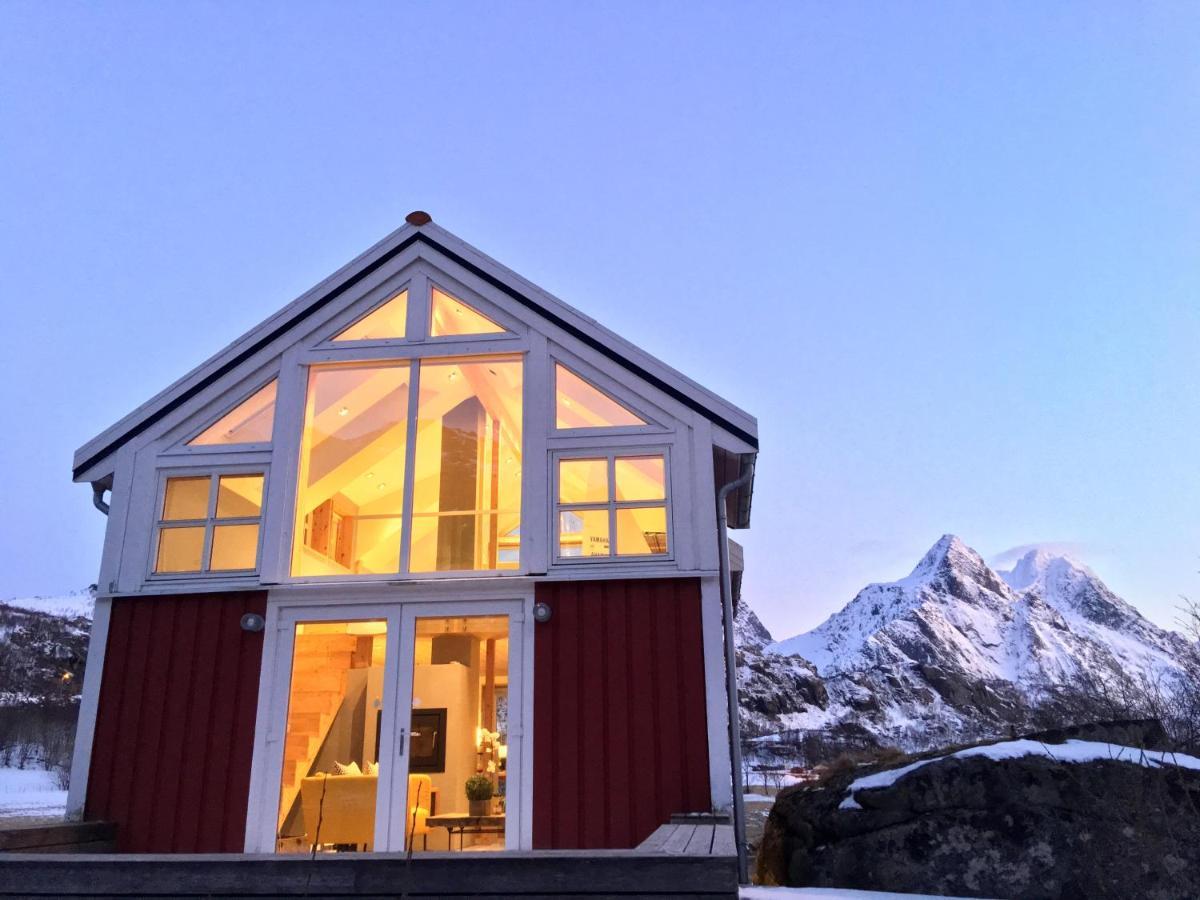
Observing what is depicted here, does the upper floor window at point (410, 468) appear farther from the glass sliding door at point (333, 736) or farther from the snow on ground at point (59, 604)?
the snow on ground at point (59, 604)

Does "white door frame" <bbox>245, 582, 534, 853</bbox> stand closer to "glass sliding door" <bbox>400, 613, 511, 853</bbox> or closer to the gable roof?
"glass sliding door" <bbox>400, 613, 511, 853</bbox>

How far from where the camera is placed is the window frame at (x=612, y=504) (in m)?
7.26

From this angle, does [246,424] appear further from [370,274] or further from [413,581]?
[413,581]

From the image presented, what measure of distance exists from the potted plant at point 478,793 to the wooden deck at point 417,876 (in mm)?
3218

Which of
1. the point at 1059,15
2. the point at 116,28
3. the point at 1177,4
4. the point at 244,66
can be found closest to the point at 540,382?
the point at 1177,4

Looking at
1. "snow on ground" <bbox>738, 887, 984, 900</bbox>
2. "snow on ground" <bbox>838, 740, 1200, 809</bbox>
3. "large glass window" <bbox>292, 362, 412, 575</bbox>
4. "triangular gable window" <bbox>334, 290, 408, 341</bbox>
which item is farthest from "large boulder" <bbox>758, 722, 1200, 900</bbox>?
"triangular gable window" <bbox>334, 290, 408, 341</bbox>

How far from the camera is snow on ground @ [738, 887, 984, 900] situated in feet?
17.0

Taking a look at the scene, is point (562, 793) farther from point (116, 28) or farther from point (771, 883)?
point (116, 28)

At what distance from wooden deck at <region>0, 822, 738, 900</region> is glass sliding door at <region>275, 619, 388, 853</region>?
9.99 feet

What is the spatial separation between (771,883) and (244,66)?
116 feet

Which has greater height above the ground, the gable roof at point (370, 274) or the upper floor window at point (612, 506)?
the gable roof at point (370, 274)

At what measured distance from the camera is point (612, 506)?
7.45 m

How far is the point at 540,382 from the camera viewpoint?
25.8ft

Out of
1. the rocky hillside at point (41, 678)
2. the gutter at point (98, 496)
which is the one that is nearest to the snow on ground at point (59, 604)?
the rocky hillside at point (41, 678)
